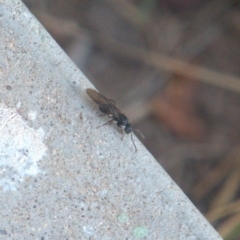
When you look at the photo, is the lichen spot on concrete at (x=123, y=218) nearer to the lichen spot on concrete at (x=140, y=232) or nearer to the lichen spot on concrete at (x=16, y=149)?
the lichen spot on concrete at (x=140, y=232)

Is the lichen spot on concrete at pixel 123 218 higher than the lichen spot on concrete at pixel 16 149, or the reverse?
the lichen spot on concrete at pixel 16 149

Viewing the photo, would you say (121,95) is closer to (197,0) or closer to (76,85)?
(197,0)

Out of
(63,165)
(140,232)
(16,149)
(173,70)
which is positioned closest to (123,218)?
(140,232)

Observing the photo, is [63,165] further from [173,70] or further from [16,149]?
[173,70]

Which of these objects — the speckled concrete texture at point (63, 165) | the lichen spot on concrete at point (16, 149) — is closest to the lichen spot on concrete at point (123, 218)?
the speckled concrete texture at point (63, 165)

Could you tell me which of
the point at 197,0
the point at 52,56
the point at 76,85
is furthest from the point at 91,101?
the point at 197,0

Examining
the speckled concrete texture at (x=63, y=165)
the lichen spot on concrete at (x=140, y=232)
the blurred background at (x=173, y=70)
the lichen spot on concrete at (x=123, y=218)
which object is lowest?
the lichen spot on concrete at (x=140, y=232)

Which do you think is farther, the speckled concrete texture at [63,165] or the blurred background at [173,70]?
the blurred background at [173,70]
